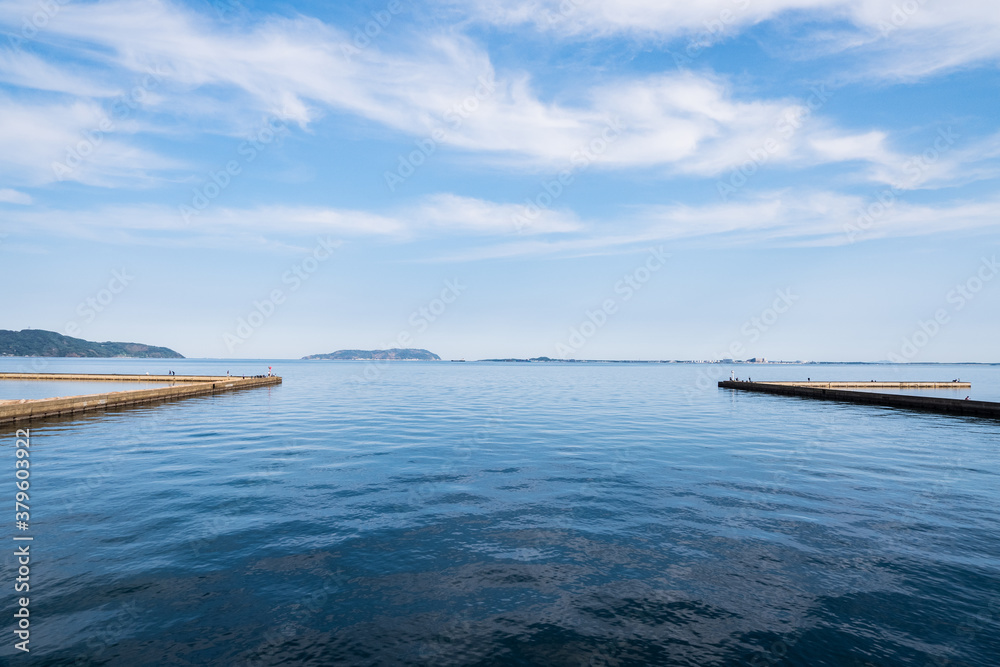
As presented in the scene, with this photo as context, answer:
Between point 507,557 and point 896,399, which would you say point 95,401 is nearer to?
point 507,557

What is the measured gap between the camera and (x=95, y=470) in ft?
64.9

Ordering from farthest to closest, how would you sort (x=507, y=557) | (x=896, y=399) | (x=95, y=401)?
1. (x=896, y=399)
2. (x=95, y=401)
3. (x=507, y=557)

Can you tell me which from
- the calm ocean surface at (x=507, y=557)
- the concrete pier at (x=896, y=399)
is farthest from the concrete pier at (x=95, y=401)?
the concrete pier at (x=896, y=399)

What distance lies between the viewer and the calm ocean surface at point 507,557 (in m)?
7.99

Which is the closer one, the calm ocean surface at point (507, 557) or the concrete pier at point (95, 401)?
the calm ocean surface at point (507, 557)

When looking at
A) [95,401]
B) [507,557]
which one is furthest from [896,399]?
[95,401]

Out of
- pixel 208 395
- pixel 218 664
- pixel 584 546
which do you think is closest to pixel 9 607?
pixel 218 664

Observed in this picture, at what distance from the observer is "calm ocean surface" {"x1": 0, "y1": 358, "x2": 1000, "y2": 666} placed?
7992mm

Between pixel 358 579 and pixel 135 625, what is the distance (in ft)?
12.9

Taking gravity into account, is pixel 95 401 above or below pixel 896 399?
above

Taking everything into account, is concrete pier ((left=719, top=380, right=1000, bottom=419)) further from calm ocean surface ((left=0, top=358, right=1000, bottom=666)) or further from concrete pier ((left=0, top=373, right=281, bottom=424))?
concrete pier ((left=0, top=373, right=281, bottom=424))

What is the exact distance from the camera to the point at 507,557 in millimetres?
11516

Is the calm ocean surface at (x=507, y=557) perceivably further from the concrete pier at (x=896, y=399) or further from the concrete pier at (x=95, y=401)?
the concrete pier at (x=896, y=399)

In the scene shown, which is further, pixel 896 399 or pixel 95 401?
pixel 896 399
